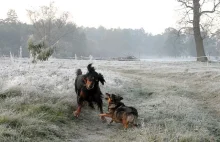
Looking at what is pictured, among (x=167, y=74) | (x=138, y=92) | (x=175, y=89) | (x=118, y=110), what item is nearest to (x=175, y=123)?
(x=118, y=110)

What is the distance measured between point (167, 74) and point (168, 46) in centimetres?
9195

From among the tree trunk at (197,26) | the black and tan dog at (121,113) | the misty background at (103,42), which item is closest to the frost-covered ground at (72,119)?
the black and tan dog at (121,113)

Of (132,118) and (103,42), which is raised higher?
(103,42)

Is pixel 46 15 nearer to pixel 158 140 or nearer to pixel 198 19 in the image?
pixel 198 19

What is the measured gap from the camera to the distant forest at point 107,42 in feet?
211

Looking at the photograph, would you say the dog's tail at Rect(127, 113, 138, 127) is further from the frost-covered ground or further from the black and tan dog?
the frost-covered ground

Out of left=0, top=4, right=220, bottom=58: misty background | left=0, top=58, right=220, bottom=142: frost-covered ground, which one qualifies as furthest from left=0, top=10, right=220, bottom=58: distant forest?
left=0, top=58, right=220, bottom=142: frost-covered ground

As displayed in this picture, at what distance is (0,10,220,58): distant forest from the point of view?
64.4 metres

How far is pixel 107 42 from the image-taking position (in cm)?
11231

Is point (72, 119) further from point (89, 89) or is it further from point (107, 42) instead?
point (107, 42)

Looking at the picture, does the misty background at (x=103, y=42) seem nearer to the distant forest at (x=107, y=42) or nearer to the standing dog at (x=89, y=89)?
the distant forest at (x=107, y=42)

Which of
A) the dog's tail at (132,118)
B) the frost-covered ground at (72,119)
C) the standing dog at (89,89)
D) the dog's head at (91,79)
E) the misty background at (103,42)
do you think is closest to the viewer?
the frost-covered ground at (72,119)

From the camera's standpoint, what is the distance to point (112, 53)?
106125 millimetres

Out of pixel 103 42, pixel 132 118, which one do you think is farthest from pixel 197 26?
pixel 103 42
